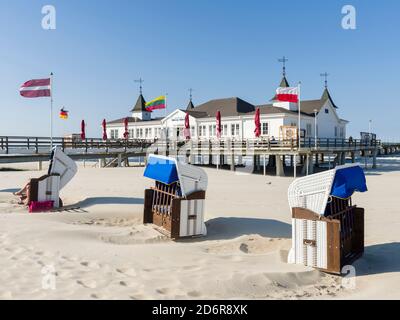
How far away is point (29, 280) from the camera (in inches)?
232

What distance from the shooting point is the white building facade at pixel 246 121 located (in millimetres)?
34500

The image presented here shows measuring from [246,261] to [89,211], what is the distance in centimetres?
736

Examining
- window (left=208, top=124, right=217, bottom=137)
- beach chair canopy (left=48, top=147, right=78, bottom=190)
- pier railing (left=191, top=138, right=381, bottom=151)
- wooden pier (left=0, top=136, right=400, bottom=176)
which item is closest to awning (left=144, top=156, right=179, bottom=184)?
beach chair canopy (left=48, top=147, right=78, bottom=190)

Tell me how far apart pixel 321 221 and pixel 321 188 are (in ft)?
2.18

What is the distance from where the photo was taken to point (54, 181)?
1405 centimetres

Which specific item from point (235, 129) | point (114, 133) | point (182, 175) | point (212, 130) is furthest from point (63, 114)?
point (182, 175)

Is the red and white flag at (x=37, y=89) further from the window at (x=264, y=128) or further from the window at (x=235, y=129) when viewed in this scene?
the window at (x=264, y=128)

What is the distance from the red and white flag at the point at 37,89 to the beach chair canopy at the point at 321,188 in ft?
56.1

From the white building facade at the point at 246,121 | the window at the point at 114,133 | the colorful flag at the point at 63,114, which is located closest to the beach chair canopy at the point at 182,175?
the white building facade at the point at 246,121

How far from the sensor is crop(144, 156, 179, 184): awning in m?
10.0

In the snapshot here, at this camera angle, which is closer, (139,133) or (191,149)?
(191,149)

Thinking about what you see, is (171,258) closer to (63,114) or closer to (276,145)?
(276,145)
